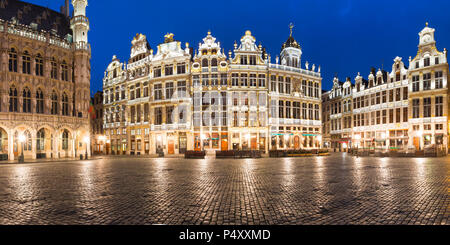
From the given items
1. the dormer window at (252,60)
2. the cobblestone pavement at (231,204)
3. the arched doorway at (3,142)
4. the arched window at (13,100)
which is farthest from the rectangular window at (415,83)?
the arched doorway at (3,142)

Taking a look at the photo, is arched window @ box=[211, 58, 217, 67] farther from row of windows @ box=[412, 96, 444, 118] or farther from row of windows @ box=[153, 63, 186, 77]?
row of windows @ box=[412, 96, 444, 118]

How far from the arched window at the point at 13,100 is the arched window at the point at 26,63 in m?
2.73

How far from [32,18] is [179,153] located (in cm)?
2842

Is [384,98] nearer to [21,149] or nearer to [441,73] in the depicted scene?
[441,73]

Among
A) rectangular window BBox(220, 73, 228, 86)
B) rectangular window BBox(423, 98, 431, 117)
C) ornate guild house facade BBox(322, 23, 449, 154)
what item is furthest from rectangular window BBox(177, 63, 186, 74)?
rectangular window BBox(423, 98, 431, 117)

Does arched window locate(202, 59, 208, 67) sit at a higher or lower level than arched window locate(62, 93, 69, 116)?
higher

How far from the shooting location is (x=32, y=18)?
4122 centimetres

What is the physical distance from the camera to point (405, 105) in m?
47.4

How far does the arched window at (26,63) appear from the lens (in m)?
37.2

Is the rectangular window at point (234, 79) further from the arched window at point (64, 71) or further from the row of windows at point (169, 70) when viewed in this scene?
the arched window at point (64, 71)

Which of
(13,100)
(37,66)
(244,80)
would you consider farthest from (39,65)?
(244,80)

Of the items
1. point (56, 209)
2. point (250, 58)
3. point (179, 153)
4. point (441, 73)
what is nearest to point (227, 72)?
point (250, 58)

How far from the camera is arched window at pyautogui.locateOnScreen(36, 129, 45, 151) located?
3753 cm

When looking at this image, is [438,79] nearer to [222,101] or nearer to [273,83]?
[273,83]
